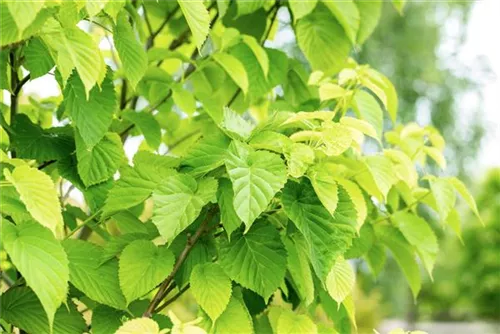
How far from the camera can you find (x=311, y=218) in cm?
129

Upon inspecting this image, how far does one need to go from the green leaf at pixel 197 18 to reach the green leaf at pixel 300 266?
41cm

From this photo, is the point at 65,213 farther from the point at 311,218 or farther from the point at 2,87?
the point at 311,218

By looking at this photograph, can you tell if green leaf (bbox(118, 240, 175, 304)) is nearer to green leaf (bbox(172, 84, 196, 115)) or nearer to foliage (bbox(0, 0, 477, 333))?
foliage (bbox(0, 0, 477, 333))

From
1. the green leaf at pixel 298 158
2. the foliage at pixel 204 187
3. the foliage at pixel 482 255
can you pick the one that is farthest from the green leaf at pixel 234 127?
the foliage at pixel 482 255

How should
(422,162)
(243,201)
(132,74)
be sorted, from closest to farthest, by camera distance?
(243,201)
(132,74)
(422,162)

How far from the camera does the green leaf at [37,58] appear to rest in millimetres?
1370

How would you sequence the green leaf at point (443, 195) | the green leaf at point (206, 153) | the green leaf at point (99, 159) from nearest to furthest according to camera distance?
the green leaf at point (206, 153), the green leaf at point (99, 159), the green leaf at point (443, 195)

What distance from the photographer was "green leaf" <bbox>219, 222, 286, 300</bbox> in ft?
4.42

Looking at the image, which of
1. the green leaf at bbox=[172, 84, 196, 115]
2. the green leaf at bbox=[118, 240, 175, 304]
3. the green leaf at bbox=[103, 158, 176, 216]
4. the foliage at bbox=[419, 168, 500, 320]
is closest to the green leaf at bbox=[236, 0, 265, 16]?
the green leaf at bbox=[172, 84, 196, 115]

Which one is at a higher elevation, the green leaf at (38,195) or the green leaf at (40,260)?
the green leaf at (38,195)

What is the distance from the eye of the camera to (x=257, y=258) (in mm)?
1365

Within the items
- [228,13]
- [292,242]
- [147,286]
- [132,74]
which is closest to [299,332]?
[292,242]

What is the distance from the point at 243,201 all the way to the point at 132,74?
0.39 meters

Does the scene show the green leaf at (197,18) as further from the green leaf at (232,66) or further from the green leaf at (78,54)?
the green leaf at (232,66)
